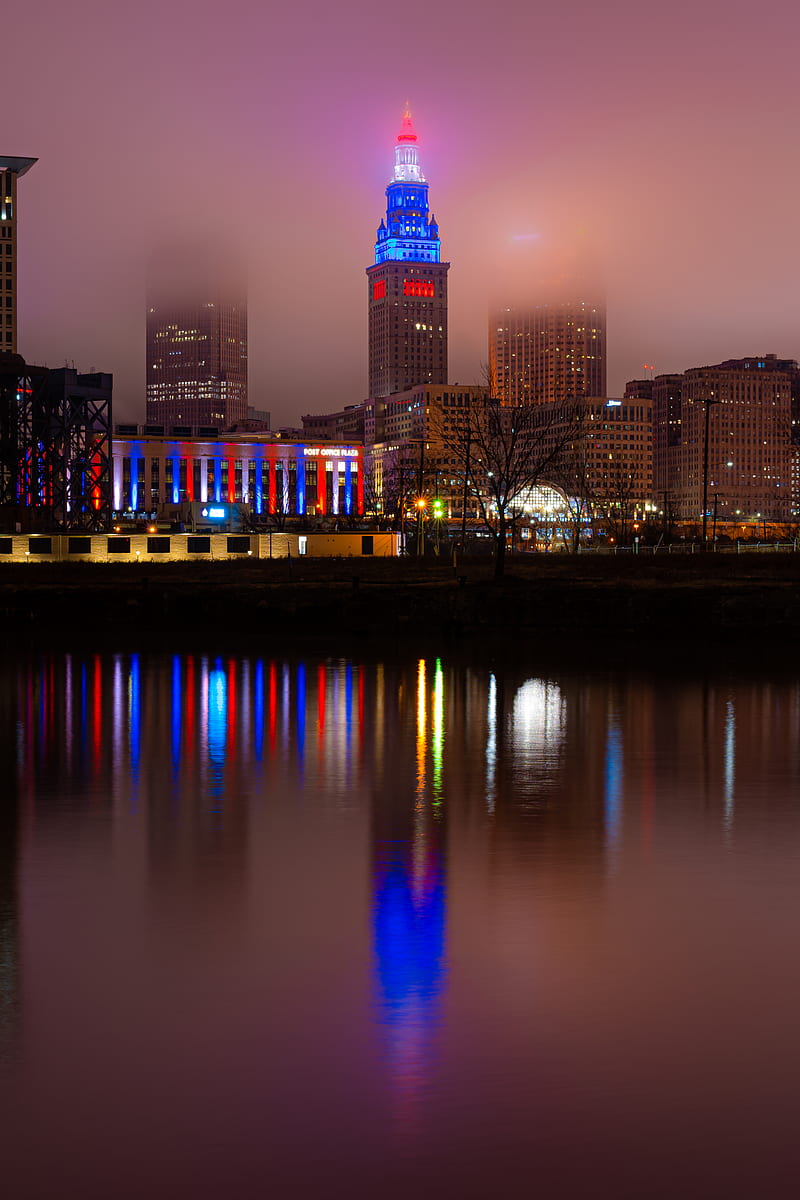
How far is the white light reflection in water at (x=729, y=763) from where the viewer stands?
46.4 ft

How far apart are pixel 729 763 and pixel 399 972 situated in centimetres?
979

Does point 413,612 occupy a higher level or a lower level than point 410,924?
higher

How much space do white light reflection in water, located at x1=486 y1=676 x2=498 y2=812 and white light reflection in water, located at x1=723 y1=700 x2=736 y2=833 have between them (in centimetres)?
261

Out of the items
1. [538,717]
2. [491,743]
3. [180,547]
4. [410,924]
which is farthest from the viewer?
[180,547]

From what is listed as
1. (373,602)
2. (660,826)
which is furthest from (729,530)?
(660,826)

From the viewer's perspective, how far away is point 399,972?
8.84m

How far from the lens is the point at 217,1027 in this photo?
25.6 ft

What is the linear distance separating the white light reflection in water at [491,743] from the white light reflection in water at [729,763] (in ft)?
8.57

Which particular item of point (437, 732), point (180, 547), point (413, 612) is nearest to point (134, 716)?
point (437, 732)

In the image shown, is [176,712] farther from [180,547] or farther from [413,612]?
[180,547]

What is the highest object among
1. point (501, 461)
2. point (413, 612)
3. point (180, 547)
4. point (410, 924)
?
point (501, 461)

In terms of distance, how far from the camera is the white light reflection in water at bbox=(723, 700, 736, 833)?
14.1m

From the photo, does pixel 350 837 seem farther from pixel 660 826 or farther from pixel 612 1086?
pixel 612 1086

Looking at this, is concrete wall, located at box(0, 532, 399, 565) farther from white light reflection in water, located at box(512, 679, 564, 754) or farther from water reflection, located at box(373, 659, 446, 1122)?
water reflection, located at box(373, 659, 446, 1122)
